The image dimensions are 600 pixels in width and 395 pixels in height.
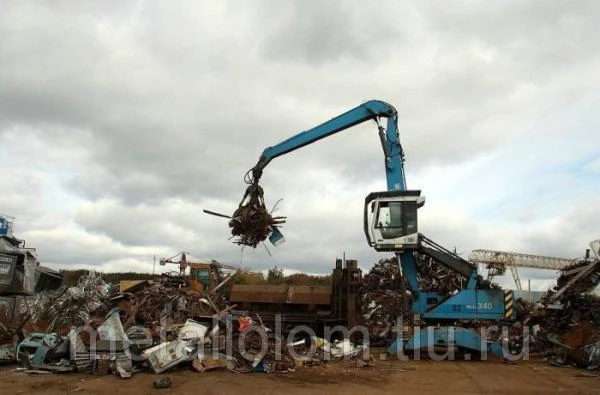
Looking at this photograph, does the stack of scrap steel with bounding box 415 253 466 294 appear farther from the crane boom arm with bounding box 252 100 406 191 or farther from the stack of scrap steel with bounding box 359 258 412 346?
the crane boom arm with bounding box 252 100 406 191

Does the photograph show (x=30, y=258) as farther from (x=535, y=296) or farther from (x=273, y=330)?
(x=535, y=296)

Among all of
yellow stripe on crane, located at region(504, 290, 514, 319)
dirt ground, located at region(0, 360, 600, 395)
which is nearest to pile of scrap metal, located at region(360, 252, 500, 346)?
yellow stripe on crane, located at region(504, 290, 514, 319)

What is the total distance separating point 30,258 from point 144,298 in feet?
22.6

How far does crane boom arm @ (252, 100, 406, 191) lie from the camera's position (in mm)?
15234

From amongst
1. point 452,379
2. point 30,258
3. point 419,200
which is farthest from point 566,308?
point 30,258

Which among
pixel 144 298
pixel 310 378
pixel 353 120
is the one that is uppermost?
pixel 353 120

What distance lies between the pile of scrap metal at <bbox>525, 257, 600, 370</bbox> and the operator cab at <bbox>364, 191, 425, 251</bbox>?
14.7 ft

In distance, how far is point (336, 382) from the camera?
10.5m

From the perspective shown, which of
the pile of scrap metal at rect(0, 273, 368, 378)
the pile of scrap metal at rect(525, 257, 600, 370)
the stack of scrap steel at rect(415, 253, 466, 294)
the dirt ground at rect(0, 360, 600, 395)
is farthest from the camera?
the stack of scrap steel at rect(415, 253, 466, 294)

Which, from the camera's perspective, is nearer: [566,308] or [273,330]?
[273,330]

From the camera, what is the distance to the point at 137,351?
1126 cm

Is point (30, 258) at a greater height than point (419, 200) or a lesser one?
lesser

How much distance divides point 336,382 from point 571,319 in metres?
9.64

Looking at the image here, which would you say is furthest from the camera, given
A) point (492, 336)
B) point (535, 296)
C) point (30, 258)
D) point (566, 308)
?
point (535, 296)
